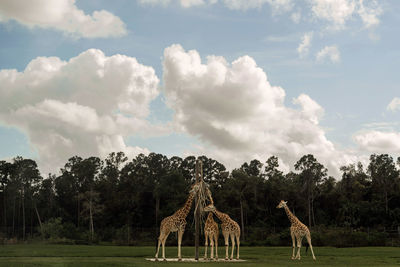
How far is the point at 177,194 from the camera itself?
225 feet

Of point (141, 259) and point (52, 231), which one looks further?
point (52, 231)

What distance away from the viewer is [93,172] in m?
76.9

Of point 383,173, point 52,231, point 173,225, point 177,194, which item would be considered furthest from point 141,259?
point 383,173

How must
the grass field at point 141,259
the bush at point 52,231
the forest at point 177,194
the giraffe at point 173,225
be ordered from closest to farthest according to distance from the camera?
the grass field at point 141,259, the giraffe at point 173,225, the bush at point 52,231, the forest at point 177,194

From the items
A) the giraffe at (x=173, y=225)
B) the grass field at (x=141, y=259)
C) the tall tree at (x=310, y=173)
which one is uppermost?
the tall tree at (x=310, y=173)

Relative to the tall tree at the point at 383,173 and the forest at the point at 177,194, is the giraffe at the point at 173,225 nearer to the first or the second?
the forest at the point at 177,194

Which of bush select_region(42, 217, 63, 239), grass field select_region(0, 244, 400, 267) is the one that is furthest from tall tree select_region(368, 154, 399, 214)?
bush select_region(42, 217, 63, 239)

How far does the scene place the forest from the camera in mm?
65625

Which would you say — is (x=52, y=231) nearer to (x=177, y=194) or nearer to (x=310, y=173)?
(x=177, y=194)

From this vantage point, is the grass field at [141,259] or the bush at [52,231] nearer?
the grass field at [141,259]

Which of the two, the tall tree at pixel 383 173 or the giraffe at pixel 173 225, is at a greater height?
the tall tree at pixel 383 173

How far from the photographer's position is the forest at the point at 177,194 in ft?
215

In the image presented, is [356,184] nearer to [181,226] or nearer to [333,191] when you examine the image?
[333,191]

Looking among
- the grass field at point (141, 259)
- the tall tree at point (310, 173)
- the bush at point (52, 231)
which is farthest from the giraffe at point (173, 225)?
the tall tree at point (310, 173)
